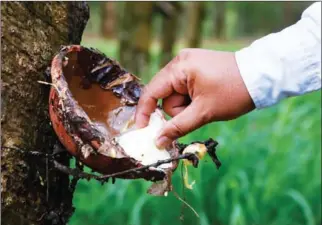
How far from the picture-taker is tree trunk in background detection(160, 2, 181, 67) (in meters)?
5.10

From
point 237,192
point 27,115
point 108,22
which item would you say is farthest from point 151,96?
point 108,22

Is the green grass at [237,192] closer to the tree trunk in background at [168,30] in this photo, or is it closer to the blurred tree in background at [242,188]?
the blurred tree in background at [242,188]

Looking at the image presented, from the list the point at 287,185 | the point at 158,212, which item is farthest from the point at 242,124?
the point at 158,212

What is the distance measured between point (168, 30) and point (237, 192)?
3827 mm

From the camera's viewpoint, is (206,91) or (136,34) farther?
(136,34)

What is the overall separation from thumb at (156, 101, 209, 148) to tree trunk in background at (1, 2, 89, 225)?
0.17 meters

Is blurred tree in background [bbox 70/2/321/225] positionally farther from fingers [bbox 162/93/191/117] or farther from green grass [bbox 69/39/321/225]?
fingers [bbox 162/93/191/117]

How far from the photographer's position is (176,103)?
1111mm

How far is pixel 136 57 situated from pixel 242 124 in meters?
1.86

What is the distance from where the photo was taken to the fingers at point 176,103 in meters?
1.10

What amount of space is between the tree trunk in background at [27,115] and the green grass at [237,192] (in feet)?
3.19

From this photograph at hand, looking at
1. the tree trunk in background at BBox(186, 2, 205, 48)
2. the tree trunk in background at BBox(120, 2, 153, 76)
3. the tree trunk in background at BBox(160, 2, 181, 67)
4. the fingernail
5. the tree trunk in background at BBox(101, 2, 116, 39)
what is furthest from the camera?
the tree trunk in background at BBox(101, 2, 116, 39)

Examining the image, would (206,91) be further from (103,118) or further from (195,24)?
(195,24)

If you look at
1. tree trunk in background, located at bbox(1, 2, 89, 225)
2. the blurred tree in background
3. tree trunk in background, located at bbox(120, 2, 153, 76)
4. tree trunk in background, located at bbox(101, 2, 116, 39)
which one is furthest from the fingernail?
tree trunk in background, located at bbox(101, 2, 116, 39)
